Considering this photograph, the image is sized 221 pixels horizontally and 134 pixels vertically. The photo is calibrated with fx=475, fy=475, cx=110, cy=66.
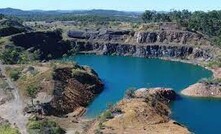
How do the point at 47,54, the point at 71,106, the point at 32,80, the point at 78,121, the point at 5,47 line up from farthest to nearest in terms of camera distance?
1. the point at 47,54
2. the point at 5,47
3. the point at 32,80
4. the point at 71,106
5. the point at 78,121

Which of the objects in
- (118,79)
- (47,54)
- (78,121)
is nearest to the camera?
(78,121)

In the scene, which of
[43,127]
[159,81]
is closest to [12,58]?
[159,81]

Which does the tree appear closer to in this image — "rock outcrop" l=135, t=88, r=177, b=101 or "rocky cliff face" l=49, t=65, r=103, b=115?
"rocky cliff face" l=49, t=65, r=103, b=115

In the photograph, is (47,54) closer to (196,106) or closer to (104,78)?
(104,78)

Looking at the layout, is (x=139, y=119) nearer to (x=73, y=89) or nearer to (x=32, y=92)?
(x=32, y=92)

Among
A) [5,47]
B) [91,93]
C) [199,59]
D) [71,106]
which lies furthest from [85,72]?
[199,59]

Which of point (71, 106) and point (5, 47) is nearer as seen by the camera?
point (71, 106)

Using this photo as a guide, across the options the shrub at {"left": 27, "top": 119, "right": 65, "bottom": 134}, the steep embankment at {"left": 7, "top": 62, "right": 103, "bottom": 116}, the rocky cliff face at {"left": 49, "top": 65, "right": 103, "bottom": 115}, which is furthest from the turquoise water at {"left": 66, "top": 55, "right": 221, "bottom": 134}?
the shrub at {"left": 27, "top": 119, "right": 65, "bottom": 134}

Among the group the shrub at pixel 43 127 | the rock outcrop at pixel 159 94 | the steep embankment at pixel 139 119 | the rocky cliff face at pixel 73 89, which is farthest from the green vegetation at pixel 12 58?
the shrub at pixel 43 127
